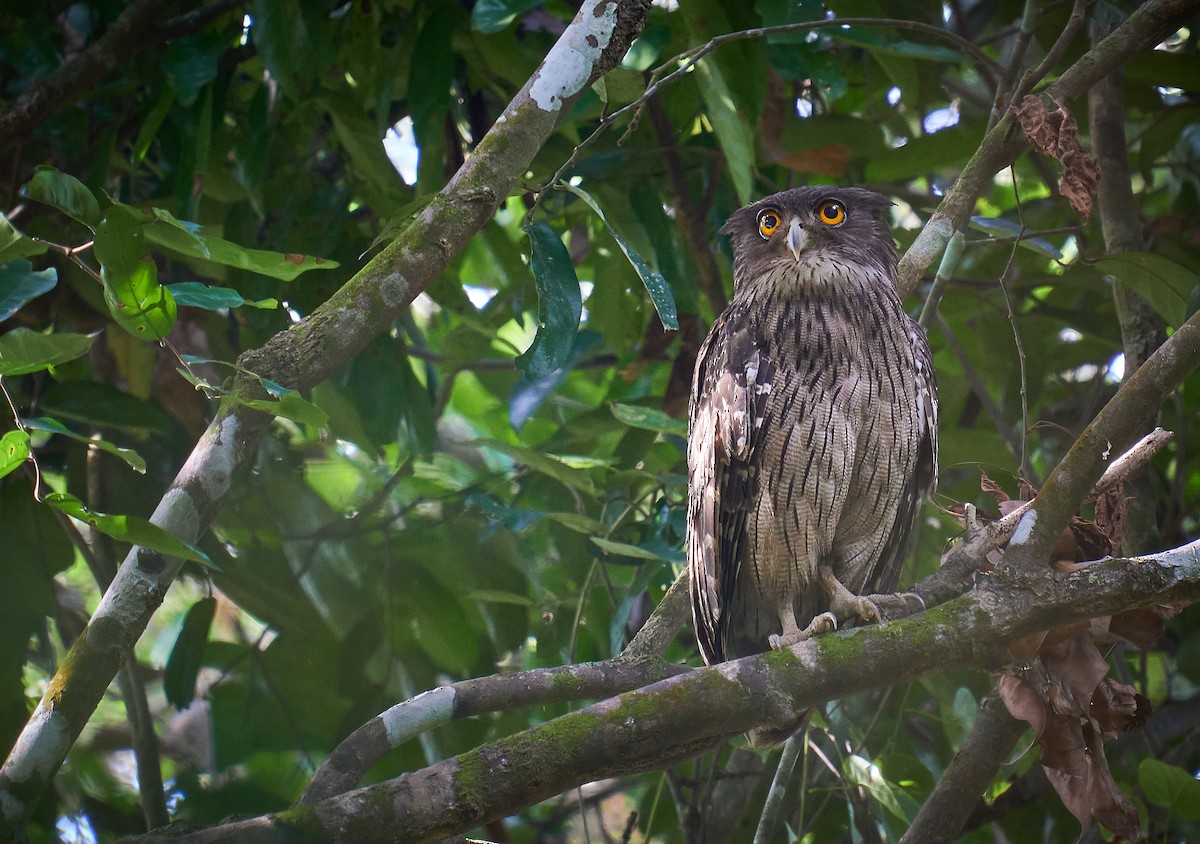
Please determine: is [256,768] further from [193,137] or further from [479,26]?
[479,26]

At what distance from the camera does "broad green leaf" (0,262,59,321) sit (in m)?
1.81

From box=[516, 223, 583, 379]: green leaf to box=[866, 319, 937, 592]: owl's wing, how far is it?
994mm

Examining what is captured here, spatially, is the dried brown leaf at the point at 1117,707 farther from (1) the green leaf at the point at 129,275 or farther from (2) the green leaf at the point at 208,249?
(1) the green leaf at the point at 129,275

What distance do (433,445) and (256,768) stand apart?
1081 mm

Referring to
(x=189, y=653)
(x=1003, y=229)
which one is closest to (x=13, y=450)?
(x=189, y=653)

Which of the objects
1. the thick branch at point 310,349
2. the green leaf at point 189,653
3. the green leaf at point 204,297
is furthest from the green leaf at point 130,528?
the green leaf at point 189,653

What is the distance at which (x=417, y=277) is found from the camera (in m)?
2.06

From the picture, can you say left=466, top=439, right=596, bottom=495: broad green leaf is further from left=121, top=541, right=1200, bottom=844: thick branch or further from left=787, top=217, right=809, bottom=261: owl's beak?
left=121, top=541, right=1200, bottom=844: thick branch

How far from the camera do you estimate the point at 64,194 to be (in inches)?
65.3

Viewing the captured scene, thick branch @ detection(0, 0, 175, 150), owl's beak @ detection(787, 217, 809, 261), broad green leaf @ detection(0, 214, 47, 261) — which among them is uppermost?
thick branch @ detection(0, 0, 175, 150)

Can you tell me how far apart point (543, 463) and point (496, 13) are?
3.72 ft

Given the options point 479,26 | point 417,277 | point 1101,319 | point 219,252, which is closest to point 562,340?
point 417,277

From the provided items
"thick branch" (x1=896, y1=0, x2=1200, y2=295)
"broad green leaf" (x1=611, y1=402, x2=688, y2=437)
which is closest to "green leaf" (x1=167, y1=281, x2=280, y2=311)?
"broad green leaf" (x1=611, y1=402, x2=688, y2=437)

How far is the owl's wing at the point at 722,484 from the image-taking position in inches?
108
